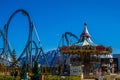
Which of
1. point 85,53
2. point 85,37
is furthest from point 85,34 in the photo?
point 85,53

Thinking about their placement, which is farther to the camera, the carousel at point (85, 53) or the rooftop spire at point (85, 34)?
the rooftop spire at point (85, 34)

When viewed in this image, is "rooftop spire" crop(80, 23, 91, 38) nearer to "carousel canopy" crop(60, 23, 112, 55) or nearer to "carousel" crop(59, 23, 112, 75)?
"carousel" crop(59, 23, 112, 75)

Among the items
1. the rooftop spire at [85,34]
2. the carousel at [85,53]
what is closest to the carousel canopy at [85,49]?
the carousel at [85,53]

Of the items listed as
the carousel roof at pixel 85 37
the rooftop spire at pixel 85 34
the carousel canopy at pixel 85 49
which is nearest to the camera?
the carousel canopy at pixel 85 49

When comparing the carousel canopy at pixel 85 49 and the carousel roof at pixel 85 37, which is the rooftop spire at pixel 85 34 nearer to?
the carousel roof at pixel 85 37

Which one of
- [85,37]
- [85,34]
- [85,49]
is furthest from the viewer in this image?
[85,34]

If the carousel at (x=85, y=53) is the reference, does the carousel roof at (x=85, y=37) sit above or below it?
above

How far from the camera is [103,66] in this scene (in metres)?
64.6

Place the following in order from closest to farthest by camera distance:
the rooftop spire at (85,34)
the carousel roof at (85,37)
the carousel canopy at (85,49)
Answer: the carousel canopy at (85,49) → the carousel roof at (85,37) → the rooftop spire at (85,34)

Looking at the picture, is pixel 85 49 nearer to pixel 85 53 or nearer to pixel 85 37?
pixel 85 53

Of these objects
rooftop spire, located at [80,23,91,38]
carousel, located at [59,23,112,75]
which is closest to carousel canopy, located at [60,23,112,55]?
carousel, located at [59,23,112,75]

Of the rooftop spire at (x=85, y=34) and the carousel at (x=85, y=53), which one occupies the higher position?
the rooftop spire at (x=85, y=34)

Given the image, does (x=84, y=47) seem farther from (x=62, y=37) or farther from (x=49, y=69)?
(x=62, y=37)

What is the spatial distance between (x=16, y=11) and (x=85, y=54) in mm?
14010
